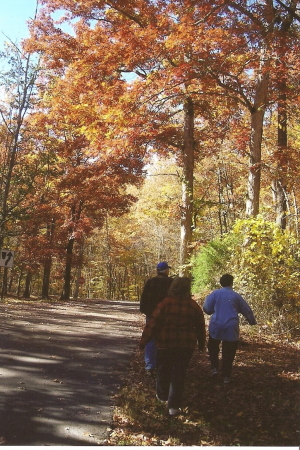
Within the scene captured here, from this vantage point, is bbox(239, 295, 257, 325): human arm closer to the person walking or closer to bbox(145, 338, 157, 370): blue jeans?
the person walking

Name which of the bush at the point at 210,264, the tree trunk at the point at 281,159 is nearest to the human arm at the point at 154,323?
the bush at the point at 210,264

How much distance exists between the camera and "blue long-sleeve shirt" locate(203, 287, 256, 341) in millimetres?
5922

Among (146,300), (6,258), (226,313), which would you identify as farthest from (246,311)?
(6,258)

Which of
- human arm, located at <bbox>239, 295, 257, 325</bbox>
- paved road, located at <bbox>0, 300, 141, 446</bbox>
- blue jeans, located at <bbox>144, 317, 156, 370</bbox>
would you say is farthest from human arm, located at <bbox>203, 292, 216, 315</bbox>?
paved road, located at <bbox>0, 300, 141, 446</bbox>

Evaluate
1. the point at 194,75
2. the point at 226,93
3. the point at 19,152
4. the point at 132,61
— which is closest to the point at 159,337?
the point at 194,75

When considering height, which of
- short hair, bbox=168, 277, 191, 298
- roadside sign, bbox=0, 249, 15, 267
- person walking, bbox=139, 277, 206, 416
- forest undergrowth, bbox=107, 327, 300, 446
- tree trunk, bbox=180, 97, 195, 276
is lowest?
forest undergrowth, bbox=107, 327, 300, 446

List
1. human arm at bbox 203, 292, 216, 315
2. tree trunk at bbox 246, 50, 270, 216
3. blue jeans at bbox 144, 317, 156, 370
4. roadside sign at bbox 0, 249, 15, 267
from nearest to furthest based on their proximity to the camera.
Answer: human arm at bbox 203, 292, 216, 315 < blue jeans at bbox 144, 317, 156, 370 < tree trunk at bbox 246, 50, 270, 216 < roadside sign at bbox 0, 249, 15, 267

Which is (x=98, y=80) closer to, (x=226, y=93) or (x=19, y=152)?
(x=226, y=93)

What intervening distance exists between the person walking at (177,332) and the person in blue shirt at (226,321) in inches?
43.8

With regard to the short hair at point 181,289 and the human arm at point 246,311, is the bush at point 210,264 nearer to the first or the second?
the human arm at point 246,311

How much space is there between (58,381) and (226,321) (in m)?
2.61

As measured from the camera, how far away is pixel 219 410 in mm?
4957

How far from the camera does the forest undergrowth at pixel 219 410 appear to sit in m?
4.26

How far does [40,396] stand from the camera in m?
4.95
